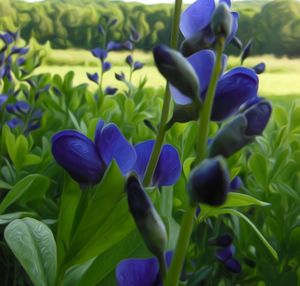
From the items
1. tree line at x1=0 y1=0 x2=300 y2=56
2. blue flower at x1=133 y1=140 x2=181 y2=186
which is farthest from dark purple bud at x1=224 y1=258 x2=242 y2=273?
tree line at x1=0 y1=0 x2=300 y2=56

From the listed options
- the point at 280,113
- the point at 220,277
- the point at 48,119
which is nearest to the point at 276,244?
the point at 220,277

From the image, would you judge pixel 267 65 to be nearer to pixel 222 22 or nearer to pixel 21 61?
pixel 21 61

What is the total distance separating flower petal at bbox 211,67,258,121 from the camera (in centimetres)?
38

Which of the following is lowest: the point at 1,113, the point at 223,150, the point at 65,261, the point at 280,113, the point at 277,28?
the point at 277,28

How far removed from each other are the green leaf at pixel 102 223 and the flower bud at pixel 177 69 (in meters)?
0.08

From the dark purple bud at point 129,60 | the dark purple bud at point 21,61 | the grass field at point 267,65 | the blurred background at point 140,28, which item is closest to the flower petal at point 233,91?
the dark purple bud at point 21,61

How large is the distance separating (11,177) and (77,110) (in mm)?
459

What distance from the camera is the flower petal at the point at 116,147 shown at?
420mm

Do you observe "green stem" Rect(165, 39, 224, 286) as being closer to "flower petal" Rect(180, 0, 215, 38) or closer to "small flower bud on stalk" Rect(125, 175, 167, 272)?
"small flower bud on stalk" Rect(125, 175, 167, 272)

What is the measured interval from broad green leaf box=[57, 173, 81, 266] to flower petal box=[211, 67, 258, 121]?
131 millimetres

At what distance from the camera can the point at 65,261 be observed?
431 mm

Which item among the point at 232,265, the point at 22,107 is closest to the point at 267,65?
the point at 22,107

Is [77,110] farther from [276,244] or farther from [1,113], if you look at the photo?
[276,244]

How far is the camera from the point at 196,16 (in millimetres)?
463
